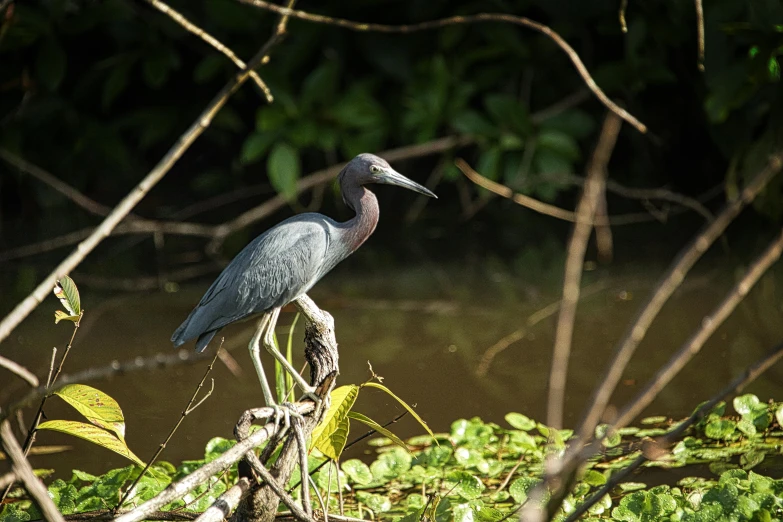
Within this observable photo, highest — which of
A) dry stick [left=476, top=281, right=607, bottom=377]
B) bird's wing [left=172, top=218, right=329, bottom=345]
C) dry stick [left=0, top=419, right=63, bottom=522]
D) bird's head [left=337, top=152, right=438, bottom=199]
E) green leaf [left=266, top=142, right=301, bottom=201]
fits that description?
green leaf [left=266, top=142, right=301, bottom=201]

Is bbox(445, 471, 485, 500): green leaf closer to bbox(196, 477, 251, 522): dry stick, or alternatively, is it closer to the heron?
the heron

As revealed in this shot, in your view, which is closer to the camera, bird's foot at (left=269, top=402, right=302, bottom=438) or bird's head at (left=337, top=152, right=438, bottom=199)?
bird's foot at (left=269, top=402, right=302, bottom=438)

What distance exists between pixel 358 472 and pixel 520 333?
162cm

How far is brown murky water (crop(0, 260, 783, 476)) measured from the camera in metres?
3.27

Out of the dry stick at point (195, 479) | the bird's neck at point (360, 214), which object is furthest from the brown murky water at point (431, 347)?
the dry stick at point (195, 479)

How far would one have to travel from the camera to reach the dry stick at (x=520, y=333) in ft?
12.1

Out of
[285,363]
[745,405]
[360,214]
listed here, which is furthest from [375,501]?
[745,405]

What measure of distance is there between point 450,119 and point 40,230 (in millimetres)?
2994

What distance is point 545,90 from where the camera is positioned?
6.27 meters

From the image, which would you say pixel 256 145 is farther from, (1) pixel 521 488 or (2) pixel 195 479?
(2) pixel 195 479

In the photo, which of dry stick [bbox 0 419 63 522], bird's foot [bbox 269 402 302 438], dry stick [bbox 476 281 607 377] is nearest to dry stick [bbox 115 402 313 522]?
bird's foot [bbox 269 402 302 438]

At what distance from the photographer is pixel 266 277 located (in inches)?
88.7

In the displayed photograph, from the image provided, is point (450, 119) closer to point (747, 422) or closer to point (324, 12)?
point (324, 12)

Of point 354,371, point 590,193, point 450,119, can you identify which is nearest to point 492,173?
point 450,119
